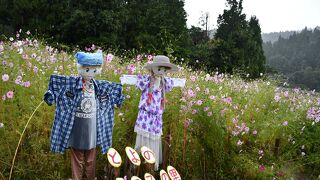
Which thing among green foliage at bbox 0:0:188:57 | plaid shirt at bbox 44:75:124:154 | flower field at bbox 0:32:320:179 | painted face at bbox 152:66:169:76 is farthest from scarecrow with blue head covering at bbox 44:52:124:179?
green foliage at bbox 0:0:188:57

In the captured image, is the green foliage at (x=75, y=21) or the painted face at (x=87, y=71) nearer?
the painted face at (x=87, y=71)

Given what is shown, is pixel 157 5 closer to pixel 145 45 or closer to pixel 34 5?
pixel 145 45

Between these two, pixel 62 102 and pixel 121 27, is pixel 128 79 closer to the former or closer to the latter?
pixel 62 102

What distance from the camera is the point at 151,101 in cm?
340

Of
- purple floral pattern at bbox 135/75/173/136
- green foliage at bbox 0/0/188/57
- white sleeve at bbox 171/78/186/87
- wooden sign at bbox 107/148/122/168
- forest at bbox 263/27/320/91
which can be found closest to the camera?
wooden sign at bbox 107/148/122/168

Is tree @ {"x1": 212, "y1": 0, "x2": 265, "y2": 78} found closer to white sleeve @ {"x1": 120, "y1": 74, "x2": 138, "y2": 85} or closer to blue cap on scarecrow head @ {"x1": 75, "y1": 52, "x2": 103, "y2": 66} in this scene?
white sleeve @ {"x1": 120, "y1": 74, "x2": 138, "y2": 85}

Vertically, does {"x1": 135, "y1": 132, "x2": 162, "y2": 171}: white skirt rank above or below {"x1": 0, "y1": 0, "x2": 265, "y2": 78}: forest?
below

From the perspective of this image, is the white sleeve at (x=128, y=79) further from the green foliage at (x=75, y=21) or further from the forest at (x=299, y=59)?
the forest at (x=299, y=59)

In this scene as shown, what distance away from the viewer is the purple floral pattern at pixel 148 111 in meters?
3.37

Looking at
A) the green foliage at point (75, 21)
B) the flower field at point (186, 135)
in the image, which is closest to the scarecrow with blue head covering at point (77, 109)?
the flower field at point (186, 135)

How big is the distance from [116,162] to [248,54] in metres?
18.9

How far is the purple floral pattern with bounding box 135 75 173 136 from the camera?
3.37 meters

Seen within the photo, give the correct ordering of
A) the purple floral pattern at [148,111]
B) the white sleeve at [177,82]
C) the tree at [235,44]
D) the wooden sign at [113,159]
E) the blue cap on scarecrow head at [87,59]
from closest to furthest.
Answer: the wooden sign at [113,159] < the blue cap on scarecrow head at [87,59] < the purple floral pattern at [148,111] < the white sleeve at [177,82] < the tree at [235,44]

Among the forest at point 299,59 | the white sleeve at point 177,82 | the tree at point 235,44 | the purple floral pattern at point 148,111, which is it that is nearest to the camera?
the purple floral pattern at point 148,111
